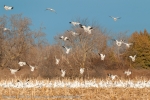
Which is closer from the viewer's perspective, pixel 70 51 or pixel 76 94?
pixel 76 94

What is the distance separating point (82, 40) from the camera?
3819 cm

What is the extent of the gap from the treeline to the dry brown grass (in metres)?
15.6

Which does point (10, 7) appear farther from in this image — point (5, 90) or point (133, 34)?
point (133, 34)

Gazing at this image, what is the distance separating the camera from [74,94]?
52.8ft

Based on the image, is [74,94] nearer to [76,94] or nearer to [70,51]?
[76,94]

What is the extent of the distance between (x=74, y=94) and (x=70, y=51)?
2127 centimetres

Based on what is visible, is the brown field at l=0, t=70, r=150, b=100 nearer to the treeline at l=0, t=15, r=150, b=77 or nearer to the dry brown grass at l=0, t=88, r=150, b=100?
the dry brown grass at l=0, t=88, r=150, b=100

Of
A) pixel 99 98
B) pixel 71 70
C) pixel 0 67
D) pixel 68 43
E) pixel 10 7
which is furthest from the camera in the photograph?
pixel 0 67

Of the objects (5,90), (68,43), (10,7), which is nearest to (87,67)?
(68,43)

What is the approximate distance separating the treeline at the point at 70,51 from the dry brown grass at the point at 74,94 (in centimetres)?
1561

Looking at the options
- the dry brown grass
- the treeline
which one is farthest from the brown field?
the treeline

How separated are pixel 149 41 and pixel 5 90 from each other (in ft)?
115

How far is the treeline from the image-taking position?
115ft

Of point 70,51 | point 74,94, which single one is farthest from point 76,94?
point 70,51
